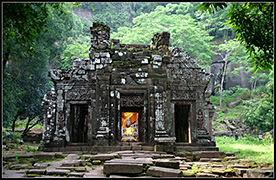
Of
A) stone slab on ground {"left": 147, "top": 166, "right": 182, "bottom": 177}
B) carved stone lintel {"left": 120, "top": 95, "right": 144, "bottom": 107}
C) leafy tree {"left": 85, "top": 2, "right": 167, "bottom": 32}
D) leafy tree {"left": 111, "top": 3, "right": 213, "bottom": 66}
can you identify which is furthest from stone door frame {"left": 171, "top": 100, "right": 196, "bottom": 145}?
leafy tree {"left": 85, "top": 2, "right": 167, "bottom": 32}

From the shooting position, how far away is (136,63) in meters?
10.8

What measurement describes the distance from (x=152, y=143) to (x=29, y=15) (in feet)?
21.4

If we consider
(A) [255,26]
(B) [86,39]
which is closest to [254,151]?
(A) [255,26]

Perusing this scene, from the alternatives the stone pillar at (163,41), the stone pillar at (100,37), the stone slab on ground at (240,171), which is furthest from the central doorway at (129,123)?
the stone slab on ground at (240,171)

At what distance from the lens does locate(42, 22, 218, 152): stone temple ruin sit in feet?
33.6

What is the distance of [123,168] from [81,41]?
26.0 metres

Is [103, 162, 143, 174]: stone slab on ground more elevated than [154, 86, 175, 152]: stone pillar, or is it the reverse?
[154, 86, 175, 152]: stone pillar

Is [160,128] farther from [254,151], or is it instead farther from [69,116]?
[254,151]

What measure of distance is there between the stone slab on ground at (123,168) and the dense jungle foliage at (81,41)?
3.22 metres

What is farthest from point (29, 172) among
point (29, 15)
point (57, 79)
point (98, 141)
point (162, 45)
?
point (162, 45)

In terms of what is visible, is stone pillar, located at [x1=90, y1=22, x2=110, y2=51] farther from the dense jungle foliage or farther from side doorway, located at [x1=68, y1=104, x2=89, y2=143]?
side doorway, located at [x1=68, y1=104, x2=89, y2=143]

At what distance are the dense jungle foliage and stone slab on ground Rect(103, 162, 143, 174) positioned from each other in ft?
10.6

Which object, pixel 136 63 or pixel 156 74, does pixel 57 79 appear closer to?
pixel 136 63

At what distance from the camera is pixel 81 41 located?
2969 cm
